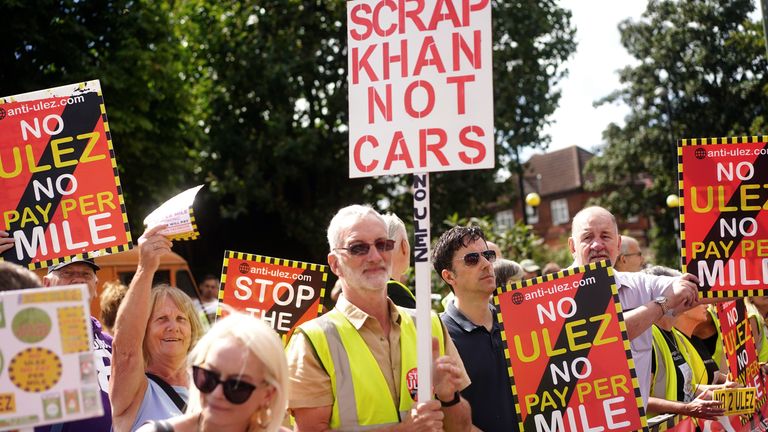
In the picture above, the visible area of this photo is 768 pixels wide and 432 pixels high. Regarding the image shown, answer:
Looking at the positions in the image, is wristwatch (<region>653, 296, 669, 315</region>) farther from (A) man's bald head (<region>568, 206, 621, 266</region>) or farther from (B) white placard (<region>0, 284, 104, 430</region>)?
(B) white placard (<region>0, 284, 104, 430</region>)

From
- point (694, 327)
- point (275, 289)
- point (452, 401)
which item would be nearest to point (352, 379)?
point (452, 401)

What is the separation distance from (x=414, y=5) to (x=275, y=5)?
71.1 feet

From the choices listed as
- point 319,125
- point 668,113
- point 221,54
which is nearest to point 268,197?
point 319,125

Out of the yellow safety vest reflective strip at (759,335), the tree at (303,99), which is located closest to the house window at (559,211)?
the tree at (303,99)

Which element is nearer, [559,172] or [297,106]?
[297,106]

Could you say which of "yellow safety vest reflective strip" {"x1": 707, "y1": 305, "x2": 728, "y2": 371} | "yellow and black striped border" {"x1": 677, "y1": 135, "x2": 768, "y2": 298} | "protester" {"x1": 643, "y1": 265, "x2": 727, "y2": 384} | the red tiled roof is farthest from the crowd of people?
the red tiled roof

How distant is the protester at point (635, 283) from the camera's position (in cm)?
477

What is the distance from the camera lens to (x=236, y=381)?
2988 millimetres

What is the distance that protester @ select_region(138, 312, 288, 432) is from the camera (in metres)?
2.99

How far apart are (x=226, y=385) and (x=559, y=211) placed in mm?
63399

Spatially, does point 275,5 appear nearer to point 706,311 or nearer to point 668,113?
point 668,113

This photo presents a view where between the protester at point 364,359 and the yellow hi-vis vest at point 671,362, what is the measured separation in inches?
83.9

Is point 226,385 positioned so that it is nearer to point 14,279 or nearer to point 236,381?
point 236,381

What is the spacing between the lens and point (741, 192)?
16.6 ft
